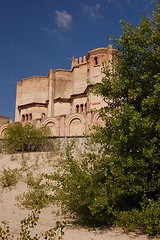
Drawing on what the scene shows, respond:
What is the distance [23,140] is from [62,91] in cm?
1639

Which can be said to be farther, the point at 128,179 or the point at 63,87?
the point at 63,87

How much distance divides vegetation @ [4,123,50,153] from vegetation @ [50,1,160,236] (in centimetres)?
1096

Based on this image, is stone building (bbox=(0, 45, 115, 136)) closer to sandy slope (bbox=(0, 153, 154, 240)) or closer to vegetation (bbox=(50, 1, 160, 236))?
sandy slope (bbox=(0, 153, 154, 240))

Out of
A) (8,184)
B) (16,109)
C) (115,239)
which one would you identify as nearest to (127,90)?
(115,239)

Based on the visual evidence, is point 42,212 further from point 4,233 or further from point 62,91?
point 62,91

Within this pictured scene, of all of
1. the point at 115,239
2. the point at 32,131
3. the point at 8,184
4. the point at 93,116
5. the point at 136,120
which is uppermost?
the point at 93,116

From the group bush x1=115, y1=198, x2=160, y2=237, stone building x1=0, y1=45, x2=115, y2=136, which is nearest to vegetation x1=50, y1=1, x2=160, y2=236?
bush x1=115, y1=198, x2=160, y2=237

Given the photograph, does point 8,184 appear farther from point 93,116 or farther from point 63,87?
point 63,87

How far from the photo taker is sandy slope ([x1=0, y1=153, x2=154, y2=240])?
7258 millimetres

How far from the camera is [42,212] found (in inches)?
411

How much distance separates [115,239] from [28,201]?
202 inches

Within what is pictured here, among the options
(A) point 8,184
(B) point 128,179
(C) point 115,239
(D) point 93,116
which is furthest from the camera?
(D) point 93,116

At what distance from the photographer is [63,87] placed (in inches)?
1374

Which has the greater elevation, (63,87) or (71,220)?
(63,87)
